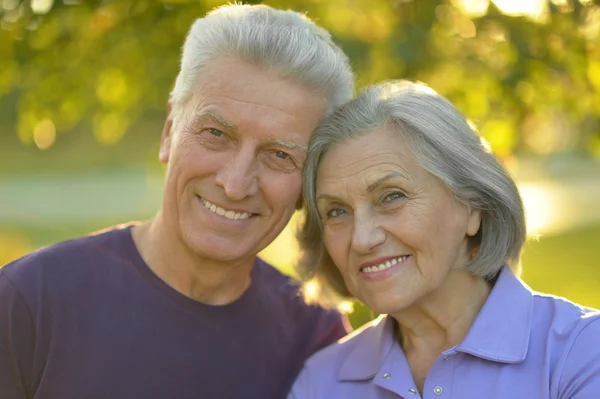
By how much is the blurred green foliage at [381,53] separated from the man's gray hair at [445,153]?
908 millimetres

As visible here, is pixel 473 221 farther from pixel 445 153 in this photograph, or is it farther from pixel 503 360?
pixel 503 360

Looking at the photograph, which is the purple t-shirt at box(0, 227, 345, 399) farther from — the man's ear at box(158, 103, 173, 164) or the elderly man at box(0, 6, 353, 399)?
the man's ear at box(158, 103, 173, 164)

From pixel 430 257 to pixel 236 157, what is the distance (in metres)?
0.75

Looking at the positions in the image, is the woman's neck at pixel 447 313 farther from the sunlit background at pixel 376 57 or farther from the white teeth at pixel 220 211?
the white teeth at pixel 220 211

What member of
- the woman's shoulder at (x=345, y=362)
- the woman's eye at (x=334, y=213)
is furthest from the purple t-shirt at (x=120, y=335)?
the woman's eye at (x=334, y=213)

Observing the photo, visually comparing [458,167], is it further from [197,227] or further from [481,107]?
[481,107]

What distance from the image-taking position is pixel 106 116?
5.14 meters

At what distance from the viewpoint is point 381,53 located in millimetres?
3926

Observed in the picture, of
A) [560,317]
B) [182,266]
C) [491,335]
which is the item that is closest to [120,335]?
[182,266]

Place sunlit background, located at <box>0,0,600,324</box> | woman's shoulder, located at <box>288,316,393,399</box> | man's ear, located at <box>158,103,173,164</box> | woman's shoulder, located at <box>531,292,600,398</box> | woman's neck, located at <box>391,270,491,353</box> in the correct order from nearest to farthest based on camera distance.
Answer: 1. woman's shoulder, located at <box>531,292,600,398</box>
2. woman's neck, located at <box>391,270,491,353</box>
3. woman's shoulder, located at <box>288,316,393,399</box>
4. man's ear, located at <box>158,103,173,164</box>
5. sunlit background, located at <box>0,0,600,324</box>

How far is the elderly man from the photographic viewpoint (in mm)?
2727

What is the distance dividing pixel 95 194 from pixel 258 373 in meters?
25.7

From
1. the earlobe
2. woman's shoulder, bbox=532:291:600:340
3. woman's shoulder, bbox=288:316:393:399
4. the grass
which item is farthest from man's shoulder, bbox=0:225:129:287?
the grass

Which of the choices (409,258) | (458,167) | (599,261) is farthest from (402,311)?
(599,261)
